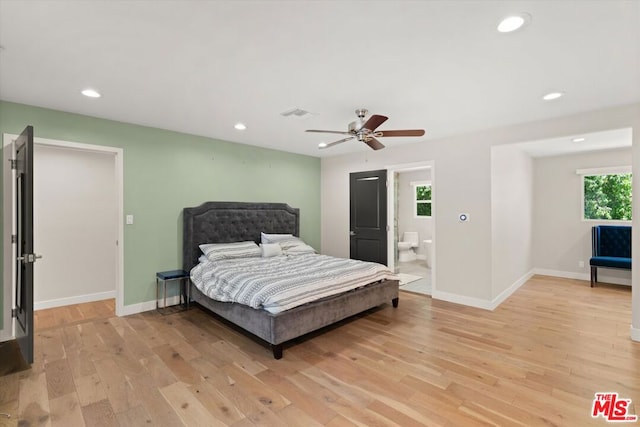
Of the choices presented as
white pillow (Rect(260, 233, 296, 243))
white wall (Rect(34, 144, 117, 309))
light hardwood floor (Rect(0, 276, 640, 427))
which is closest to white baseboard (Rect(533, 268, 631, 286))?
light hardwood floor (Rect(0, 276, 640, 427))

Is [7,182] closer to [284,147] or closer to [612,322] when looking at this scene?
[284,147]

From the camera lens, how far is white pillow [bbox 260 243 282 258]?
15.8ft

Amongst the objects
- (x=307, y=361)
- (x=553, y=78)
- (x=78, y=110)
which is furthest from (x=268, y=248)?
(x=553, y=78)

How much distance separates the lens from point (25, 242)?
2848 mm

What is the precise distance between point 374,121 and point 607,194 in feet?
18.7

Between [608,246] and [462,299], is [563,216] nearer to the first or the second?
[608,246]

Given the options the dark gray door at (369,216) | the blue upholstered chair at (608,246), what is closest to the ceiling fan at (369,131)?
the dark gray door at (369,216)

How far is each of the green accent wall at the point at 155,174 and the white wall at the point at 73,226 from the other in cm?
51

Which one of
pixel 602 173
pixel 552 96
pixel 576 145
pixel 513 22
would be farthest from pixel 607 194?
pixel 513 22

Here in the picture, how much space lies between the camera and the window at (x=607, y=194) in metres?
5.68

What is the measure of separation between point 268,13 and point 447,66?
1491mm

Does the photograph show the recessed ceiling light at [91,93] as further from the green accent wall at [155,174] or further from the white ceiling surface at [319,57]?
the green accent wall at [155,174]

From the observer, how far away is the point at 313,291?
3293 mm

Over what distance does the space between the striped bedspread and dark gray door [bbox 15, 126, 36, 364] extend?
63.9 inches
